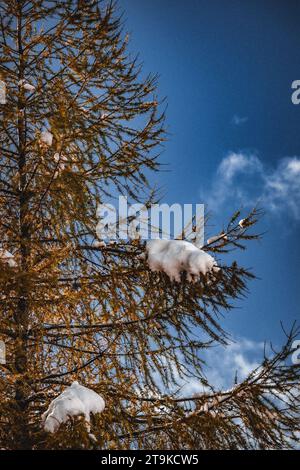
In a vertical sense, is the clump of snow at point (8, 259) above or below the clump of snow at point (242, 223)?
below

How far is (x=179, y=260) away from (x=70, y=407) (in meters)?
1.29

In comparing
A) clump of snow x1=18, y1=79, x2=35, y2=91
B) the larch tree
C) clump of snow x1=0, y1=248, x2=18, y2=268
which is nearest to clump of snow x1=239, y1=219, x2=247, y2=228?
the larch tree

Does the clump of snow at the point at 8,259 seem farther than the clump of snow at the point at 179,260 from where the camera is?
Yes

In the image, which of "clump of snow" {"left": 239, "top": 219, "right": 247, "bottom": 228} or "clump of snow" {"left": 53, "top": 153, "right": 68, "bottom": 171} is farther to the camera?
"clump of snow" {"left": 239, "top": 219, "right": 247, "bottom": 228}

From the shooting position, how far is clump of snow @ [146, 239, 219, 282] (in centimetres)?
302

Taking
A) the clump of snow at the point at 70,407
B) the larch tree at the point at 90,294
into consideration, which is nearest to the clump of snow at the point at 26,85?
the larch tree at the point at 90,294

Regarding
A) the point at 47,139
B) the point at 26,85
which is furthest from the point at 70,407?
the point at 26,85

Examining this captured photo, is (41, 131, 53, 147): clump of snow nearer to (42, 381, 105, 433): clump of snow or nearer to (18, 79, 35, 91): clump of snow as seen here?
(18, 79, 35, 91): clump of snow

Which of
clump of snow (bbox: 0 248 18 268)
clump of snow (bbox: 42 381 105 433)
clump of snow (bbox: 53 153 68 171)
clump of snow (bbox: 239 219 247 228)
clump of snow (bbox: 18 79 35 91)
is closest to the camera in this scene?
clump of snow (bbox: 42 381 105 433)

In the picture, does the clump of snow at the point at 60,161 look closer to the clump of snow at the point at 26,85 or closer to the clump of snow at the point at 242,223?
the clump of snow at the point at 26,85

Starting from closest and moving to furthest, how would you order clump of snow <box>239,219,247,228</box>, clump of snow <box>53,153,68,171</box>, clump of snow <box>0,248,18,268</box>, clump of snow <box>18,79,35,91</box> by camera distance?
clump of snow <box>0,248,18,268</box>
clump of snow <box>53,153,68,171</box>
clump of snow <box>239,219,247,228</box>
clump of snow <box>18,79,35,91</box>

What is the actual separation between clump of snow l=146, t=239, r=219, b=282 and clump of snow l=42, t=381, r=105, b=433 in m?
1.07

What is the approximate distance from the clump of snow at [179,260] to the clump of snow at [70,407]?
3.50ft

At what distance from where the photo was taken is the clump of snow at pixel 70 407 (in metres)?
2.92
